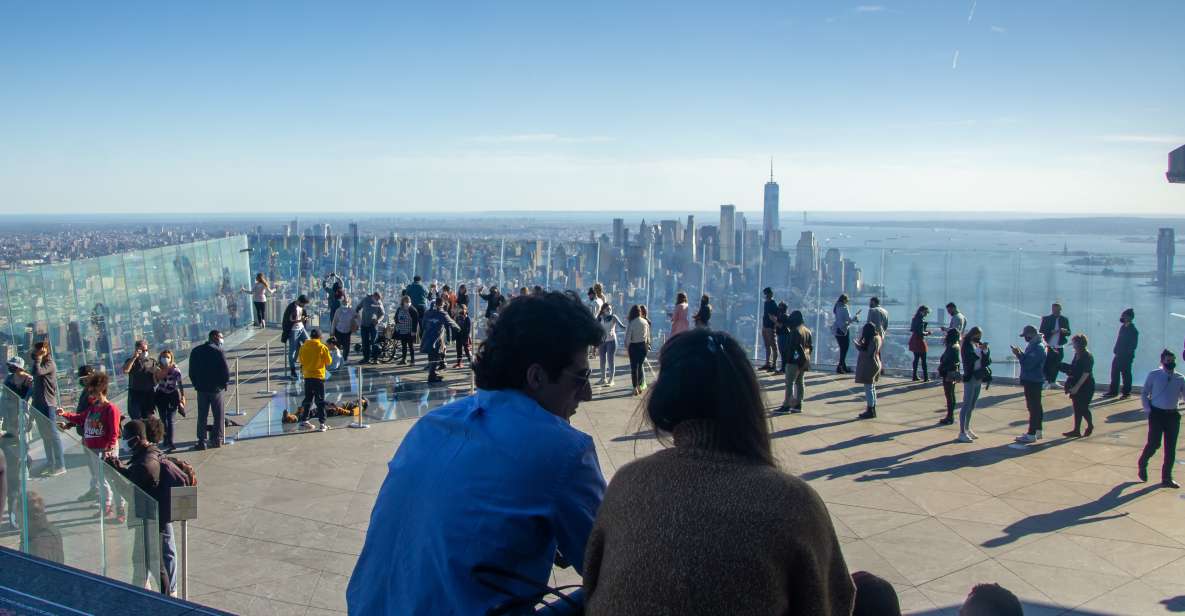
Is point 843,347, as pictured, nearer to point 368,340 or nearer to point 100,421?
point 368,340

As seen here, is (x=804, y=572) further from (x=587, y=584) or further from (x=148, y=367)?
(x=148, y=367)

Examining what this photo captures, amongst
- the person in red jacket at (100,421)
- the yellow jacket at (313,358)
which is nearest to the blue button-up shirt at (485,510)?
the person in red jacket at (100,421)

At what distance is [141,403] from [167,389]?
29 cm

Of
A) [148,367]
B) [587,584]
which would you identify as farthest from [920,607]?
[148,367]

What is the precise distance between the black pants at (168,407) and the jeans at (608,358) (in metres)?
5.74

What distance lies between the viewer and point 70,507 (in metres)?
4.96

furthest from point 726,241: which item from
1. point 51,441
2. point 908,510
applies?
point 51,441

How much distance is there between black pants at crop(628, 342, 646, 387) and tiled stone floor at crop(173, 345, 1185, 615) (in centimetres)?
116

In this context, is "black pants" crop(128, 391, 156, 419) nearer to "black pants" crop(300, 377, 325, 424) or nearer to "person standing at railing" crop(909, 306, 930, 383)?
"black pants" crop(300, 377, 325, 424)

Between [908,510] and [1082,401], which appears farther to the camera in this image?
[1082,401]

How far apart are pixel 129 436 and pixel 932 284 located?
1262 centimetres

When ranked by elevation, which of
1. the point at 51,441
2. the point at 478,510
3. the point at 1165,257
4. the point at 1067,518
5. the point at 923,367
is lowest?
the point at 1067,518

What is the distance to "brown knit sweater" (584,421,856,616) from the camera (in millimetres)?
1501

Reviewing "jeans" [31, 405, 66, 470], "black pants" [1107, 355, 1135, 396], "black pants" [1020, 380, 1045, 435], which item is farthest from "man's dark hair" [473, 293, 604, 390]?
"black pants" [1107, 355, 1135, 396]
